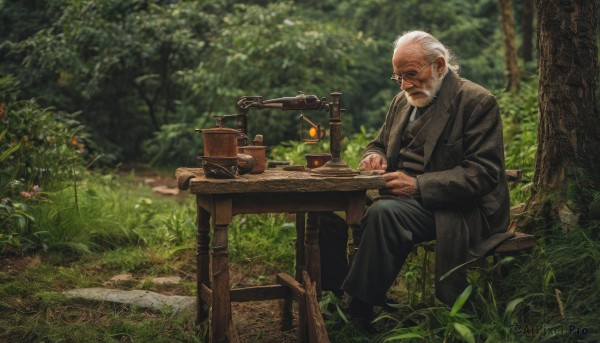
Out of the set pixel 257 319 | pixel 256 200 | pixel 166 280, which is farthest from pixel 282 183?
pixel 166 280

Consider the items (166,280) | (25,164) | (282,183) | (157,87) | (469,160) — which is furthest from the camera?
(157,87)

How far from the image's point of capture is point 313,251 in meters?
3.82

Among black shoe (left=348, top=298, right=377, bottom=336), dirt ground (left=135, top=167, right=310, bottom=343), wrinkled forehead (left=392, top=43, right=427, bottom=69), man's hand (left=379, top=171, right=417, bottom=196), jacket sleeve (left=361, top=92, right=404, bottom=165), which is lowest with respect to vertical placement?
dirt ground (left=135, top=167, right=310, bottom=343)

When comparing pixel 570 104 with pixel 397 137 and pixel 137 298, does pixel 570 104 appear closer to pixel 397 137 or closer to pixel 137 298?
pixel 397 137

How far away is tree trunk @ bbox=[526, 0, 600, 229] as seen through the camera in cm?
393

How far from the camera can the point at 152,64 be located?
10930 millimetres

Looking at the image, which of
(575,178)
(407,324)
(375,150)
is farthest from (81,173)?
(575,178)

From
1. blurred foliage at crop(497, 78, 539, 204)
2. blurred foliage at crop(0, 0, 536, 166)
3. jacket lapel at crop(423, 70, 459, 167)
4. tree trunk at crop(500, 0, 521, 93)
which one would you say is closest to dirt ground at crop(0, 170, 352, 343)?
jacket lapel at crop(423, 70, 459, 167)

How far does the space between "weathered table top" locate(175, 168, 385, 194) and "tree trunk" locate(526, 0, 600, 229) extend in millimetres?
1248

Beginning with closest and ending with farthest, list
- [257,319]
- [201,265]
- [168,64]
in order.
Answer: [201,265], [257,319], [168,64]

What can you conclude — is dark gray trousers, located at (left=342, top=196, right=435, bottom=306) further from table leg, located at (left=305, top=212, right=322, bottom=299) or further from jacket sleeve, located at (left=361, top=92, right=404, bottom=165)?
jacket sleeve, located at (left=361, top=92, right=404, bottom=165)

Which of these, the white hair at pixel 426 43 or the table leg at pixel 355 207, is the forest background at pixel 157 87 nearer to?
the white hair at pixel 426 43

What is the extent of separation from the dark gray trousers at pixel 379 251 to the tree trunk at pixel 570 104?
1.05 m

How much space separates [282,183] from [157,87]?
8405mm
